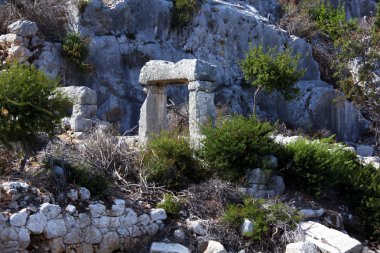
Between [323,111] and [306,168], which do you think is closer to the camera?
[306,168]

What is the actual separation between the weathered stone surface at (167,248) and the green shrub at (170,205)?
0.81m

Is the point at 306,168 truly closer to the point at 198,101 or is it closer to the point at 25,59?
the point at 198,101

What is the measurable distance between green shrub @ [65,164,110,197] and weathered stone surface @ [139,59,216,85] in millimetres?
3588

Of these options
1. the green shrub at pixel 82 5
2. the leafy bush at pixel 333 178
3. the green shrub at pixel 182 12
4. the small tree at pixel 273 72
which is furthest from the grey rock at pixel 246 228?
the green shrub at pixel 182 12

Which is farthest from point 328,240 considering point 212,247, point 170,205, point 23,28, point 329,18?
point 329,18

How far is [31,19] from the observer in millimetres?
19000

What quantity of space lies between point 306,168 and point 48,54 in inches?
400

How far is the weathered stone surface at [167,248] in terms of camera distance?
8.69m

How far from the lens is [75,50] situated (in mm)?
18281

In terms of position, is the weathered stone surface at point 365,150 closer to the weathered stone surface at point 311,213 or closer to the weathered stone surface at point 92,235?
the weathered stone surface at point 311,213

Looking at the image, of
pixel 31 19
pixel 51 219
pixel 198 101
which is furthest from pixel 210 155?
pixel 31 19

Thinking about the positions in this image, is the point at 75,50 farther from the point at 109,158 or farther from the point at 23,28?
the point at 109,158

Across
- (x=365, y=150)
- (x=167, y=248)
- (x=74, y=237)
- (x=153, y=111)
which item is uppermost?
(x=153, y=111)

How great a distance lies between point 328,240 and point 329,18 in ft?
69.4
